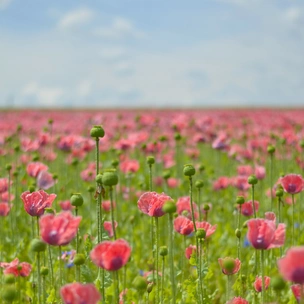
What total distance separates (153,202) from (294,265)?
0.80 meters

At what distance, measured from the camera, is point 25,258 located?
3725 mm

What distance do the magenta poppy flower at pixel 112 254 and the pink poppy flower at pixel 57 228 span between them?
103 mm

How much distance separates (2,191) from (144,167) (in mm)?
4196

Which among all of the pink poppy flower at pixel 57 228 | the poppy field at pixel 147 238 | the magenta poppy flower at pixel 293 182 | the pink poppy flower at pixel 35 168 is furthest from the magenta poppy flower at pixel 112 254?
the pink poppy flower at pixel 35 168

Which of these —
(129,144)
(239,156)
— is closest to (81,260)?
(129,144)

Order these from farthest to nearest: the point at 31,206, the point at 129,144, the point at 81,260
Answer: the point at 129,144 < the point at 31,206 < the point at 81,260

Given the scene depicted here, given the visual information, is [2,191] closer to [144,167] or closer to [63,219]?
[63,219]

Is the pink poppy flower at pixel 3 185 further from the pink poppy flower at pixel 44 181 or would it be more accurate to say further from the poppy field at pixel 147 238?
the pink poppy flower at pixel 44 181

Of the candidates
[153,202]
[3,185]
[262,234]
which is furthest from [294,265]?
[3,185]

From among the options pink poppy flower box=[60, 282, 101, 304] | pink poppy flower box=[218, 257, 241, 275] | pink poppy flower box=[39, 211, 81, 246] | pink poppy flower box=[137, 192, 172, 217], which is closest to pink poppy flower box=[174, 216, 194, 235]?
pink poppy flower box=[218, 257, 241, 275]

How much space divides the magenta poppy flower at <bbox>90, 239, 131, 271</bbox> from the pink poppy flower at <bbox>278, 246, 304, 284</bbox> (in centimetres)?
42

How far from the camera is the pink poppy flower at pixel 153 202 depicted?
6.21ft

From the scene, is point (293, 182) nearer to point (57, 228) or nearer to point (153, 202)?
point (153, 202)

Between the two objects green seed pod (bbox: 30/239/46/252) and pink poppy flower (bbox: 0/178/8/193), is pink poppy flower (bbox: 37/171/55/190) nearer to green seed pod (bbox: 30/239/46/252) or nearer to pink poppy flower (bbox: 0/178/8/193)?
pink poppy flower (bbox: 0/178/8/193)
